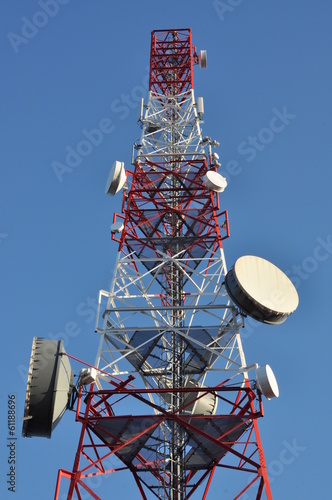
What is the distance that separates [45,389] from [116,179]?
10.3 meters

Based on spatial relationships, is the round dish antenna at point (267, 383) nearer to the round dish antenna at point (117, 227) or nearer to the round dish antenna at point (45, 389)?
the round dish antenna at point (45, 389)

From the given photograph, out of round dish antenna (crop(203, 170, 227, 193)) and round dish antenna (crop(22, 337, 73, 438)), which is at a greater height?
round dish antenna (crop(203, 170, 227, 193))

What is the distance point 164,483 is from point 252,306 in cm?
578

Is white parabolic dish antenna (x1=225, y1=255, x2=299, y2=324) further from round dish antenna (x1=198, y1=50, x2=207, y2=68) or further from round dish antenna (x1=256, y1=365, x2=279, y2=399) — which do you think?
round dish antenna (x1=198, y1=50, x2=207, y2=68)

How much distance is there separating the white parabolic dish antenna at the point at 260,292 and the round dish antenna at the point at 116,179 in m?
7.04

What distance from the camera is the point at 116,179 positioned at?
25.9 m

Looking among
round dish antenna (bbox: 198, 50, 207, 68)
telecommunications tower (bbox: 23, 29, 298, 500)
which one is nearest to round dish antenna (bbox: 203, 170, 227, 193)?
telecommunications tower (bbox: 23, 29, 298, 500)

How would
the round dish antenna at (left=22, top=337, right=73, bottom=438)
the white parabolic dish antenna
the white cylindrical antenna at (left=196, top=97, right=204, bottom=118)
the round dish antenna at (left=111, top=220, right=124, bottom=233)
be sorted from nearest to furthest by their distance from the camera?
the round dish antenna at (left=22, top=337, right=73, bottom=438) → the white parabolic dish antenna → the round dish antenna at (left=111, top=220, right=124, bottom=233) → the white cylindrical antenna at (left=196, top=97, right=204, bottom=118)

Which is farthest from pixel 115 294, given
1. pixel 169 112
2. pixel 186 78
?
pixel 186 78

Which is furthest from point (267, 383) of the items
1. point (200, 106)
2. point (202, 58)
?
point (202, 58)

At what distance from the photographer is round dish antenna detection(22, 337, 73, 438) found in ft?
59.2

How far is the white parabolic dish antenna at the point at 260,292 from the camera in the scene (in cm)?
2023

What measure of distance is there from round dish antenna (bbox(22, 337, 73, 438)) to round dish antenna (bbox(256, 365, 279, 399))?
5498 mm

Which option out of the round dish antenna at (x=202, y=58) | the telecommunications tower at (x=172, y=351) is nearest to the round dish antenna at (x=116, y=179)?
the telecommunications tower at (x=172, y=351)
